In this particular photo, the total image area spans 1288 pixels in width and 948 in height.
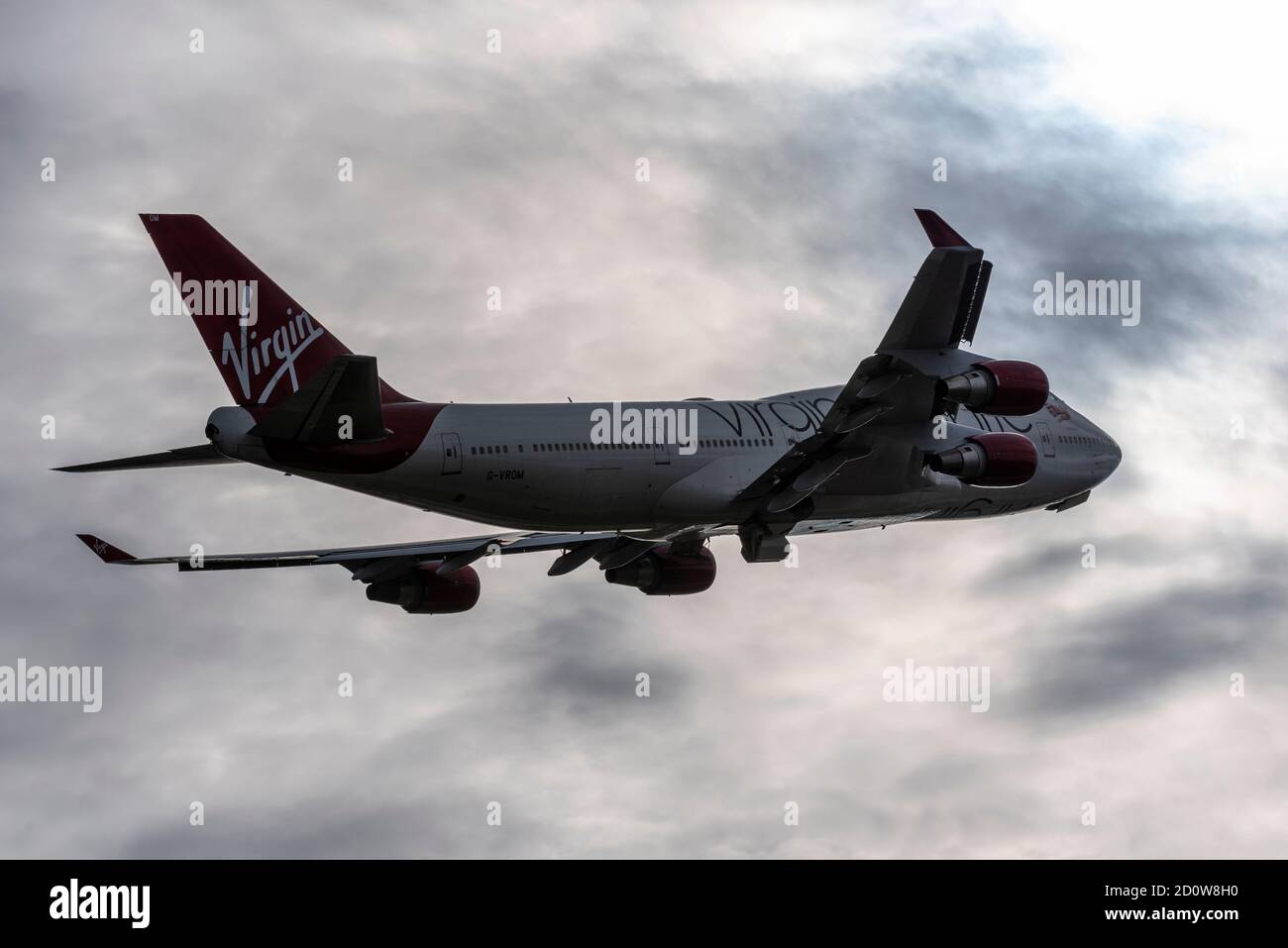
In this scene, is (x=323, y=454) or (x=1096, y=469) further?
(x=1096, y=469)

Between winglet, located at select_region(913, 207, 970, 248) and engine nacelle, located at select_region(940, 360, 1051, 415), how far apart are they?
11.6 ft

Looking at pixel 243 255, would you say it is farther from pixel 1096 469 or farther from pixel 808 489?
pixel 1096 469

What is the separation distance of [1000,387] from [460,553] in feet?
59.7

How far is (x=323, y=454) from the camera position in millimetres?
43781

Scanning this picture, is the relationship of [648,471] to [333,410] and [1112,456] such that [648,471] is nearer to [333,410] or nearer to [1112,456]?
[333,410]

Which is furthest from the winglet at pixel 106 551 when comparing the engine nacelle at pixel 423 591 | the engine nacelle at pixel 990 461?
the engine nacelle at pixel 990 461

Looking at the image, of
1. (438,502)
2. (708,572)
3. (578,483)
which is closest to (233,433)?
(438,502)

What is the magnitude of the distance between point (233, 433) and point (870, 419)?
53.1 ft

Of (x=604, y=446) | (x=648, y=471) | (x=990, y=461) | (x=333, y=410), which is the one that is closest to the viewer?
(x=333, y=410)

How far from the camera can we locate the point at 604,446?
4778 cm

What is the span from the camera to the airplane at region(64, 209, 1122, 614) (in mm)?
43725

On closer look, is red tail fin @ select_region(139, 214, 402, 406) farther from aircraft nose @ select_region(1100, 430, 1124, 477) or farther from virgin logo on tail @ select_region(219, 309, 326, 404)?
aircraft nose @ select_region(1100, 430, 1124, 477)

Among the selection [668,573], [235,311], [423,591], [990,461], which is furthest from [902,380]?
[423,591]

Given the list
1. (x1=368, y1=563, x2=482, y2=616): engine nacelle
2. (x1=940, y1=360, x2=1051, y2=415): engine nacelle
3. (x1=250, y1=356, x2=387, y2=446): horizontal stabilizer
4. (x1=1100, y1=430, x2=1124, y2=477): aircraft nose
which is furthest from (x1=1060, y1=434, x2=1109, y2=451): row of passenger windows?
(x1=250, y1=356, x2=387, y2=446): horizontal stabilizer
